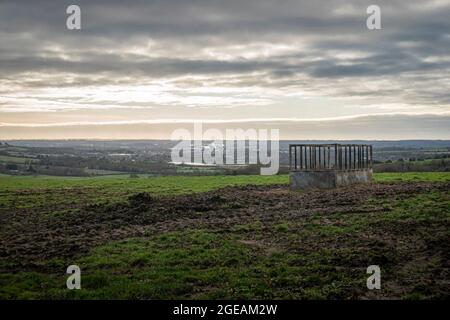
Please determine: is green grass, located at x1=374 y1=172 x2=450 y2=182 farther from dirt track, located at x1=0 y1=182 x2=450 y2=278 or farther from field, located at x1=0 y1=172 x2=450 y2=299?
field, located at x1=0 y1=172 x2=450 y2=299

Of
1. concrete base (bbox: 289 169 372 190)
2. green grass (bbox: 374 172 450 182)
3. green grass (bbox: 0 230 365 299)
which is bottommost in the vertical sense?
green grass (bbox: 0 230 365 299)

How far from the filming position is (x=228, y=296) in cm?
1138

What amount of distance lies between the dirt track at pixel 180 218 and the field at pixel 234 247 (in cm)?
5

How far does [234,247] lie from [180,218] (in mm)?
7466

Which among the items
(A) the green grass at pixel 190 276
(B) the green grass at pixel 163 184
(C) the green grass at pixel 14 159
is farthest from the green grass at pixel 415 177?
(C) the green grass at pixel 14 159

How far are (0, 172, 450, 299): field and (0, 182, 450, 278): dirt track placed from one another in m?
0.05

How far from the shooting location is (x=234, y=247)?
1645 centimetres

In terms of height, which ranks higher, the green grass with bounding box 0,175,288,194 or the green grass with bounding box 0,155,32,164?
the green grass with bounding box 0,155,32,164

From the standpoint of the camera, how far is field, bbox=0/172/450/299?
39.5 feet

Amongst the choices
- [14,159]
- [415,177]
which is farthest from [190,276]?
[14,159]

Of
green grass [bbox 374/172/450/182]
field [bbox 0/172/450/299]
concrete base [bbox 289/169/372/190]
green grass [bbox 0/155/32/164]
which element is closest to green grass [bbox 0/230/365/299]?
field [bbox 0/172/450/299]

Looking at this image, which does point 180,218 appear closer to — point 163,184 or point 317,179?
point 317,179

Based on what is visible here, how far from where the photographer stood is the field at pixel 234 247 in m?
12.0
